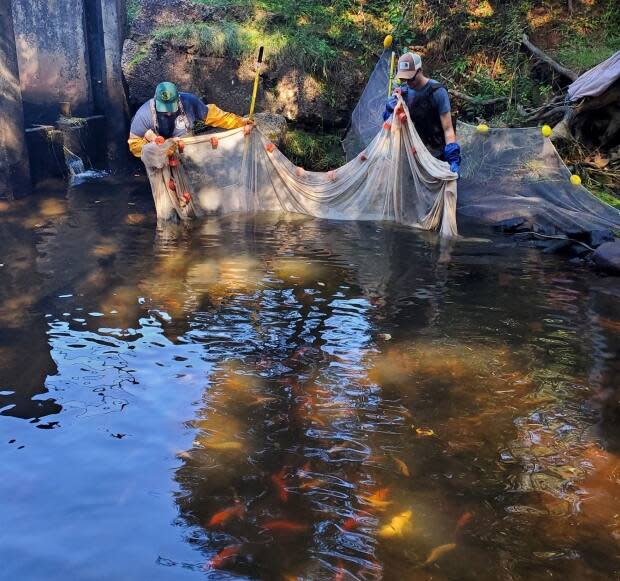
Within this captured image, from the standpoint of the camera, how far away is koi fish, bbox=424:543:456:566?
2613 mm

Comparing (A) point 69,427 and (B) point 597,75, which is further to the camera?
(B) point 597,75

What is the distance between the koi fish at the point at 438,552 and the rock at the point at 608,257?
423 centimetres

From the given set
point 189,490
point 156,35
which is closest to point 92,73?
point 156,35

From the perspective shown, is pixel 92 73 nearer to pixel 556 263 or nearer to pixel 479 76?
pixel 479 76

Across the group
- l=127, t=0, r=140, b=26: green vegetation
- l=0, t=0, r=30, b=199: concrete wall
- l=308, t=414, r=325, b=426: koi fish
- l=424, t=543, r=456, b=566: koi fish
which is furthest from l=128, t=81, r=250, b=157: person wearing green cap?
l=424, t=543, r=456, b=566: koi fish

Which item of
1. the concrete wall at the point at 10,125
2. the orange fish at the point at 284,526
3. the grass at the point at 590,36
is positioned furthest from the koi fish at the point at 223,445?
the grass at the point at 590,36

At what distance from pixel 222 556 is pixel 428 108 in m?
6.02

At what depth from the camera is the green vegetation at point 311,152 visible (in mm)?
10016

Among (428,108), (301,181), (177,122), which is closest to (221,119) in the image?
(177,122)

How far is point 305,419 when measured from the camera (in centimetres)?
361

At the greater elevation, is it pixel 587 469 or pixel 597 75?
pixel 597 75

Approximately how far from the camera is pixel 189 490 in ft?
9.86

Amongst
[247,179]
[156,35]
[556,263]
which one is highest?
[156,35]

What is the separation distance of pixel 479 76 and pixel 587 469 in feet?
29.1
